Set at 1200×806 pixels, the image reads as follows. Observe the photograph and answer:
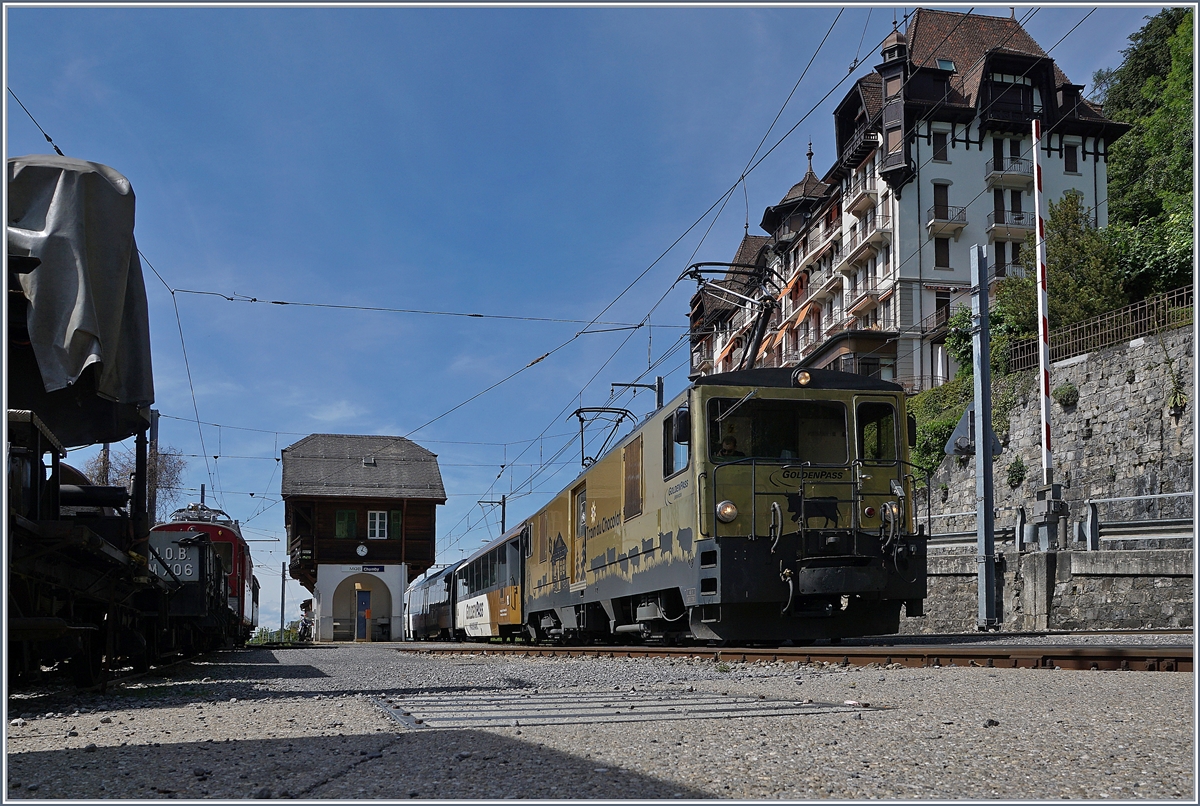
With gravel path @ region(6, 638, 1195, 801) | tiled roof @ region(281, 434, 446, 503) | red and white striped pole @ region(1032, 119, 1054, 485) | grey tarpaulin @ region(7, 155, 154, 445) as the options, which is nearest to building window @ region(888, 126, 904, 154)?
red and white striped pole @ region(1032, 119, 1054, 485)

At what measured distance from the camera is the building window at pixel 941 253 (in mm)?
44375

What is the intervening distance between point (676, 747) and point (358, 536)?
45.6m

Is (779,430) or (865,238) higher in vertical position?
(865,238)

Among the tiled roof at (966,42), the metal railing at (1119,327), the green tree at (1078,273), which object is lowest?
the metal railing at (1119,327)

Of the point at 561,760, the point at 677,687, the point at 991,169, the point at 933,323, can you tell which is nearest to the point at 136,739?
the point at 561,760

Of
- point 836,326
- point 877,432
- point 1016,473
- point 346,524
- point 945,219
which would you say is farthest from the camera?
point 836,326

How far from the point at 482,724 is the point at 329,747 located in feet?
3.09

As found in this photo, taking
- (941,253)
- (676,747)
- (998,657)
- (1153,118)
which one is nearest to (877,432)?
(998,657)

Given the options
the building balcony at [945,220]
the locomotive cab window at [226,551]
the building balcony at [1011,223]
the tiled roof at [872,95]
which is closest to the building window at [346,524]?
the locomotive cab window at [226,551]

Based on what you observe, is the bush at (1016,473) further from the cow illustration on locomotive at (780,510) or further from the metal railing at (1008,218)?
the metal railing at (1008,218)

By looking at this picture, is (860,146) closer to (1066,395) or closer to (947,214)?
(947,214)

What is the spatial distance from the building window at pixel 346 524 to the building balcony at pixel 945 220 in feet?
94.1

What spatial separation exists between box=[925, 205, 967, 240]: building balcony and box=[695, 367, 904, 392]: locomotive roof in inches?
1361

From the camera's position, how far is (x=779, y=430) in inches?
437
